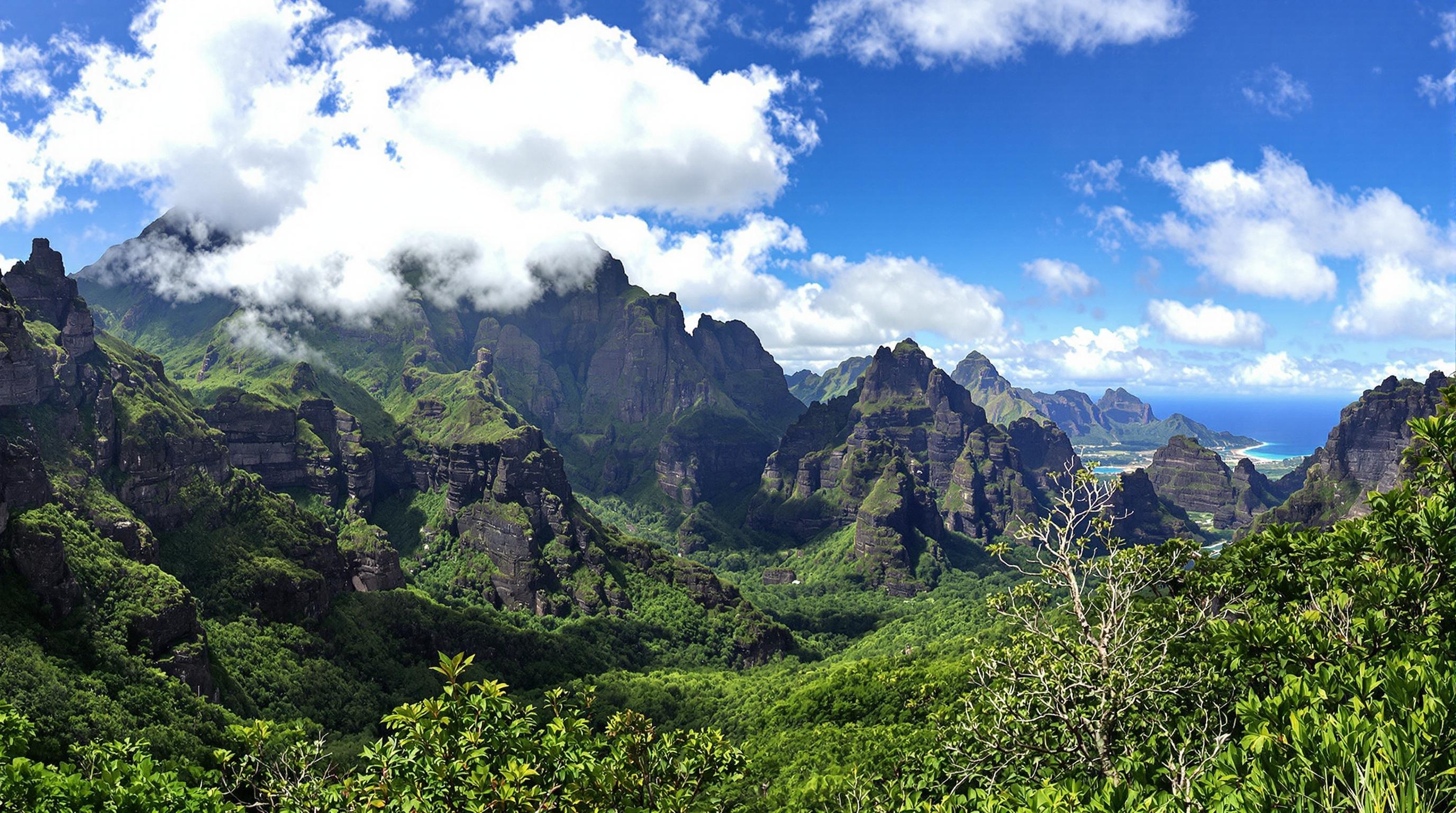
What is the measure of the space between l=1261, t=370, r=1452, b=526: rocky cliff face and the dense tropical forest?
36.5 inches

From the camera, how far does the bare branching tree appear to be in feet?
59.2

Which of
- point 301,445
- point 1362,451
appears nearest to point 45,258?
point 301,445

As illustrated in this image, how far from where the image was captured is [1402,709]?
458 inches

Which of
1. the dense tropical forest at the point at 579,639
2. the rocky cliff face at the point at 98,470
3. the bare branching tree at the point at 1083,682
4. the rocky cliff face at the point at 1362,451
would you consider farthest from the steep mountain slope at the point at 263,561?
the rocky cliff face at the point at 1362,451

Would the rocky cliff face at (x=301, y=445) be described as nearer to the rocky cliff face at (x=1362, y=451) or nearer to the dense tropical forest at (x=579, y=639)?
the dense tropical forest at (x=579, y=639)

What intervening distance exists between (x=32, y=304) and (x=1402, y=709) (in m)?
161

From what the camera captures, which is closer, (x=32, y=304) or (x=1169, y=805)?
(x=1169, y=805)

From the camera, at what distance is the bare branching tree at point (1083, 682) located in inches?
710

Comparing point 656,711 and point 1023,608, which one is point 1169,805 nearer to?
point 1023,608

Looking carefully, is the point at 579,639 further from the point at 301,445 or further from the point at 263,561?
the point at 301,445

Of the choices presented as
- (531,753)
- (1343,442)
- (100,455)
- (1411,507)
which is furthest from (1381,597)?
(1343,442)

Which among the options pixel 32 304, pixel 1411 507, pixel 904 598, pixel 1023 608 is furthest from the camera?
pixel 904 598

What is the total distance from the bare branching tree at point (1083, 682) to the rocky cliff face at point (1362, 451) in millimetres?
180582

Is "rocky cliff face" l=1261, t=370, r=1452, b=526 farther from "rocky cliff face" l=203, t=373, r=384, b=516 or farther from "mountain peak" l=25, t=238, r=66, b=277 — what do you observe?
"mountain peak" l=25, t=238, r=66, b=277
